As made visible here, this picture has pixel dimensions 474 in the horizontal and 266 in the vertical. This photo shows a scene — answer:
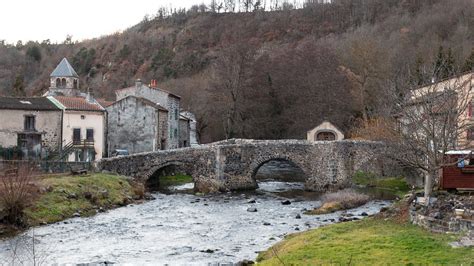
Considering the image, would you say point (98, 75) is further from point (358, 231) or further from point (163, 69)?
point (358, 231)

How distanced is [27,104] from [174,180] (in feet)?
47.8

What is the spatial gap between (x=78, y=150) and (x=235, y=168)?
538 inches

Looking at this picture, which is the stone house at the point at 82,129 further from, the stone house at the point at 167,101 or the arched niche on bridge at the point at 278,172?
the arched niche on bridge at the point at 278,172

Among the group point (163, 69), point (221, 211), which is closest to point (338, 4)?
point (163, 69)

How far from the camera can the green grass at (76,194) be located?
29797 mm

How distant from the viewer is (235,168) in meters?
46.2

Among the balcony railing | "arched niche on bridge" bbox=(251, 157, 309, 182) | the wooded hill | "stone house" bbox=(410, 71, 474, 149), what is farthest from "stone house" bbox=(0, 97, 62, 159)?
"stone house" bbox=(410, 71, 474, 149)

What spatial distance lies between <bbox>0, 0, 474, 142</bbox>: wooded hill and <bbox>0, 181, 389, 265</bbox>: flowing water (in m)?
11.3

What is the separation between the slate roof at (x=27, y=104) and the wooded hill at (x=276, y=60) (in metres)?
23.5

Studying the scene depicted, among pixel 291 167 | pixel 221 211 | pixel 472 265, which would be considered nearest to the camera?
pixel 472 265

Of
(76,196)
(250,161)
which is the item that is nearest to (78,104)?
(250,161)

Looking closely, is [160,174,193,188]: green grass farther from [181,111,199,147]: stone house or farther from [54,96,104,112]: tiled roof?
[181,111,199,147]: stone house

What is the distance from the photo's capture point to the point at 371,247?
60.0ft

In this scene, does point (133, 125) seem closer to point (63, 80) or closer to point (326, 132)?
point (63, 80)
